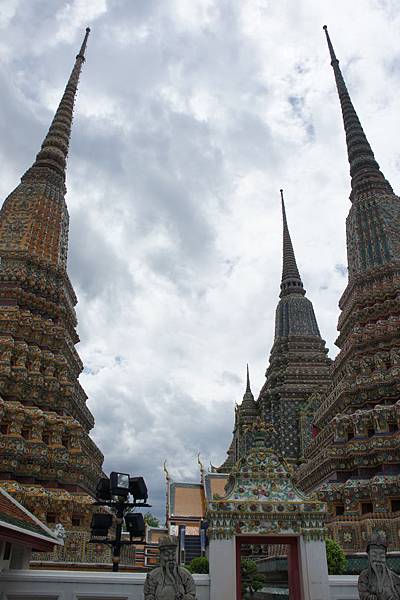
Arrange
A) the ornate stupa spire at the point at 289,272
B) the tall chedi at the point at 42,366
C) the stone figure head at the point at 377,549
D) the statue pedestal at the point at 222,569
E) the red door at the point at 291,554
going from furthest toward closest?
the ornate stupa spire at the point at 289,272
the tall chedi at the point at 42,366
the red door at the point at 291,554
the statue pedestal at the point at 222,569
the stone figure head at the point at 377,549

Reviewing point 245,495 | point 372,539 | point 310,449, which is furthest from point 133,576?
point 310,449

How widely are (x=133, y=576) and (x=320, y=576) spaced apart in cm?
380

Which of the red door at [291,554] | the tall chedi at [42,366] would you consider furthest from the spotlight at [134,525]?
the tall chedi at [42,366]

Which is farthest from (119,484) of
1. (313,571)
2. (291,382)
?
(291,382)

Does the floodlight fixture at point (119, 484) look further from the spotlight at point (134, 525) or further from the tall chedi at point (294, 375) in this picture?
the tall chedi at point (294, 375)

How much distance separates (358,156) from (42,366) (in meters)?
28.1

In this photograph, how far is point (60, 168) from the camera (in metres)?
38.7

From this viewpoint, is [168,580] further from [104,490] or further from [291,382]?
[291,382]

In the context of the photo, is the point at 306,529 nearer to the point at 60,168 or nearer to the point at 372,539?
the point at 372,539

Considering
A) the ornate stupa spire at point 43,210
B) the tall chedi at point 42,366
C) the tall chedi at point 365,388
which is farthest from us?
the ornate stupa spire at point 43,210

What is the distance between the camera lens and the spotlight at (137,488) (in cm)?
1208

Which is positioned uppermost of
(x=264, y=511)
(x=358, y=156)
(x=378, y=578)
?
(x=358, y=156)

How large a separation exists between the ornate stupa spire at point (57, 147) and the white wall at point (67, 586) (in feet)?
105

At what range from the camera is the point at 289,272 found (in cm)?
6462
